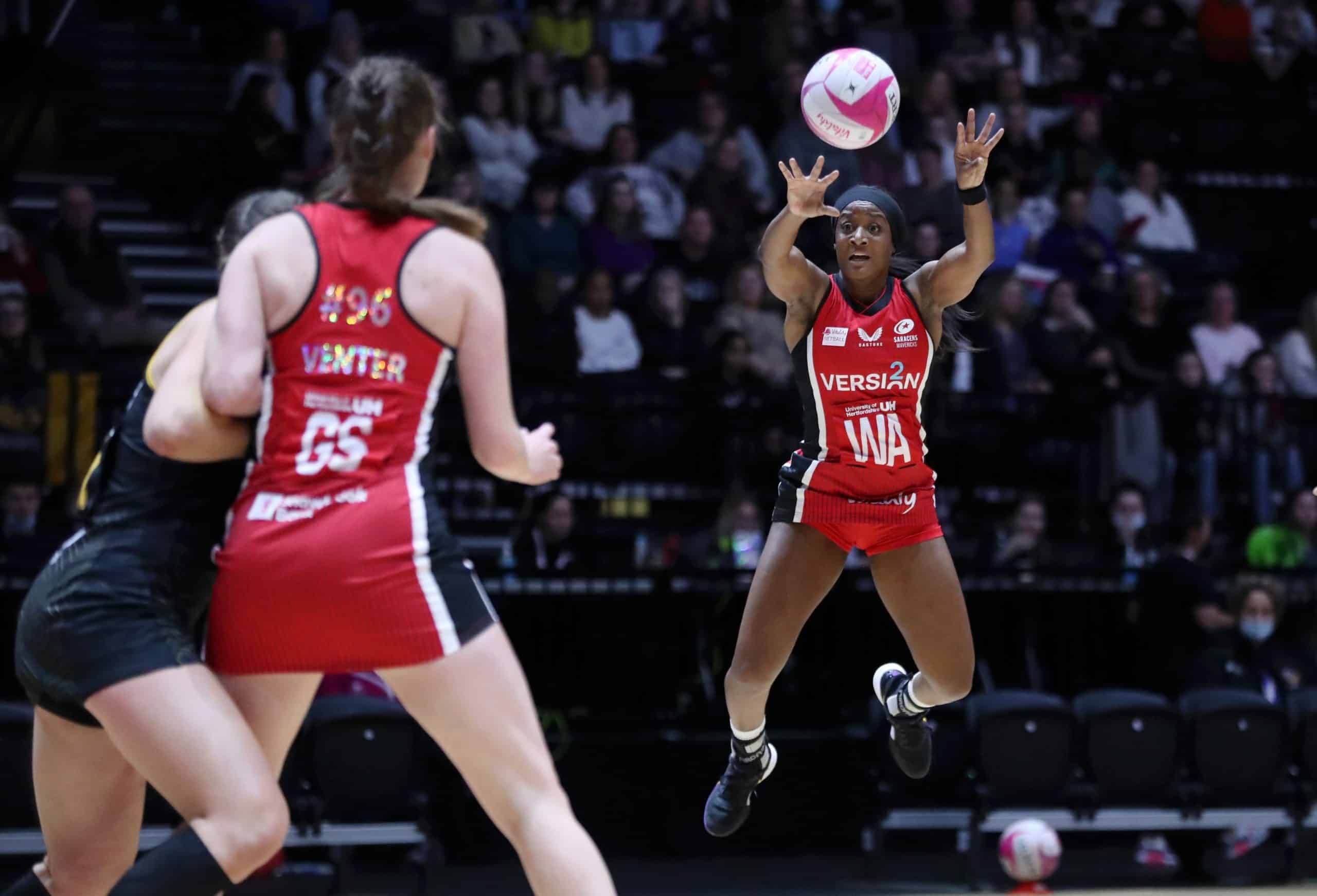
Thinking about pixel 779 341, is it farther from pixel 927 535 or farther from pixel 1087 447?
pixel 927 535

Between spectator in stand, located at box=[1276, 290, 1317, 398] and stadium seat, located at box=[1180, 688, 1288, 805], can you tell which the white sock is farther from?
spectator in stand, located at box=[1276, 290, 1317, 398]

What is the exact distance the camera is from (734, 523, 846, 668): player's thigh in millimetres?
→ 5715

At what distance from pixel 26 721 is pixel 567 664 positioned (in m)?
2.97

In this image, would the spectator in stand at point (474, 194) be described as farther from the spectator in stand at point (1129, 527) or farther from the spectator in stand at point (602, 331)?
the spectator in stand at point (1129, 527)

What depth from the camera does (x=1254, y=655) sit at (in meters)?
10.1

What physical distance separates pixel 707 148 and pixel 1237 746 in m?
5.62

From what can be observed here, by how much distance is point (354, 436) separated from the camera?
138 inches

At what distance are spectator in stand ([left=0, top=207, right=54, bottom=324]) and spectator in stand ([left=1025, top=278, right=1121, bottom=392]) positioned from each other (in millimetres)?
6331

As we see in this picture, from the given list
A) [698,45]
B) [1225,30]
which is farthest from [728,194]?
[1225,30]

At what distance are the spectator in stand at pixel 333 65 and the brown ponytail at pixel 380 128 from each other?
27.9 feet

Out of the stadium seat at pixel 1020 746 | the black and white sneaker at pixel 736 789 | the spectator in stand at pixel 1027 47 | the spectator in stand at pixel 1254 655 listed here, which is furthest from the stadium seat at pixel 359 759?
the spectator in stand at pixel 1027 47

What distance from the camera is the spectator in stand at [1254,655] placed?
995 cm

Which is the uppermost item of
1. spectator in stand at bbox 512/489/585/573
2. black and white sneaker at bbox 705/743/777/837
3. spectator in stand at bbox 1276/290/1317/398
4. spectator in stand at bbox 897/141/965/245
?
spectator in stand at bbox 897/141/965/245

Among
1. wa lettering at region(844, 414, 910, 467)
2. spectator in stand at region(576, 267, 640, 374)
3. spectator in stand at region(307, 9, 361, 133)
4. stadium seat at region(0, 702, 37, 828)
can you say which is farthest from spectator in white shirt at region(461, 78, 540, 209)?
wa lettering at region(844, 414, 910, 467)
